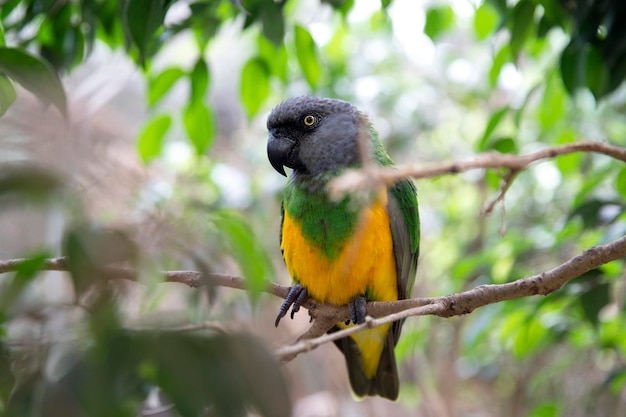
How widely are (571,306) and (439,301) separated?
1166 millimetres

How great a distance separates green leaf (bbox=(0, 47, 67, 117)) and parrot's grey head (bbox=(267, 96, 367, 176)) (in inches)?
53.8

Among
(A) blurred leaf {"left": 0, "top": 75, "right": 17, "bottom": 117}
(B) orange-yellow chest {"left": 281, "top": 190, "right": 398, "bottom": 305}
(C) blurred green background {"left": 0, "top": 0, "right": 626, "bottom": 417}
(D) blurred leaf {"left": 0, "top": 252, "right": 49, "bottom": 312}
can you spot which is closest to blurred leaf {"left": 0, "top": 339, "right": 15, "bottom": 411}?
(C) blurred green background {"left": 0, "top": 0, "right": 626, "bottom": 417}

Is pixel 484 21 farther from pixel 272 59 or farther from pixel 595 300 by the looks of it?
pixel 595 300

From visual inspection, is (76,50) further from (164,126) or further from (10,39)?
(164,126)

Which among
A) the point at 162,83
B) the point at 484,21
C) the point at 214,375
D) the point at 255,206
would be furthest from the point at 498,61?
the point at 255,206

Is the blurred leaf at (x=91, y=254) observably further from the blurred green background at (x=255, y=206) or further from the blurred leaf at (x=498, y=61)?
the blurred leaf at (x=498, y=61)

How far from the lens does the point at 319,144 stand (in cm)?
270

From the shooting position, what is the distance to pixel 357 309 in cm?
243

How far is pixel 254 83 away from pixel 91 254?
78.1 inches

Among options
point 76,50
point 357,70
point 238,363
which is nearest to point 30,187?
point 238,363

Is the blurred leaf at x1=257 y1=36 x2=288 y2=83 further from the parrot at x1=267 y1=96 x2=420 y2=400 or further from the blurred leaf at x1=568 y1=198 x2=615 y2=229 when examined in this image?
the blurred leaf at x1=568 y1=198 x2=615 y2=229

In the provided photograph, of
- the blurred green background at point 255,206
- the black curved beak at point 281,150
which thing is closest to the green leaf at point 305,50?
the blurred green background at point 255,206

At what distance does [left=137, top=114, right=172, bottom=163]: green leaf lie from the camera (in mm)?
3238

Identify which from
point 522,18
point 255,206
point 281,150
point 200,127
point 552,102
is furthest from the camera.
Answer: point 255,206
